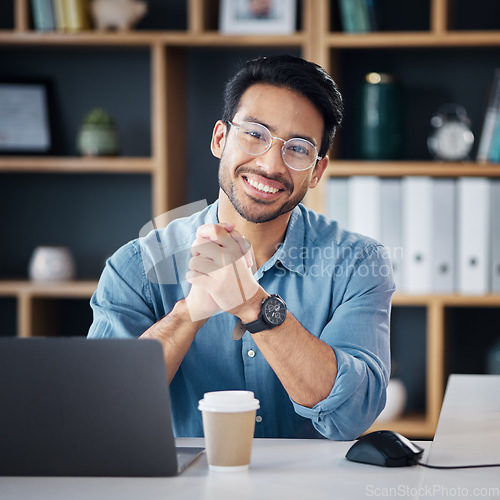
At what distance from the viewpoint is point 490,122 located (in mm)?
2580

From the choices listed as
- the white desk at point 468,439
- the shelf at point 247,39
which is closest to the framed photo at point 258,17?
the shelf at point 247,39

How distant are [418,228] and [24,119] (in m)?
1.48

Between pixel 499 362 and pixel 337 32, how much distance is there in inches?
49.1

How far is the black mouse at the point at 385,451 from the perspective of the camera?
1.03m

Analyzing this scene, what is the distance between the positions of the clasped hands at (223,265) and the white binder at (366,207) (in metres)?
1.26

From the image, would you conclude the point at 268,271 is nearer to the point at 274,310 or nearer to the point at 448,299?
the point at 274,310

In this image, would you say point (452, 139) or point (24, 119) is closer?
point (452, 139)

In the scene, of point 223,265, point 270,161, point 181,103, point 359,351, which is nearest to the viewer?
point 223,265

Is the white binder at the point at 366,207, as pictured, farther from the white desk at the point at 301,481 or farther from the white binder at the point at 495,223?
the white desk at the point at 301,481

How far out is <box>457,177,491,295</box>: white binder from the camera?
8.26 feet

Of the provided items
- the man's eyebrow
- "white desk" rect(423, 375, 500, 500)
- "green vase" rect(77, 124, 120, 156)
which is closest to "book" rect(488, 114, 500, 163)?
"white desk" rect(423, 375, 500, 500)

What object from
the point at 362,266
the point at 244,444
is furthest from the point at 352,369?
the point at 244,444

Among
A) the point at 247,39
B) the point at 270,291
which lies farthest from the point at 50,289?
the point at 270,291

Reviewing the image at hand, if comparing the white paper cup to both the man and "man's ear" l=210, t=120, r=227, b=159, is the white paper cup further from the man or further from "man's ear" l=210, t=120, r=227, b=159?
"man's ear" l=210, t=120, r=227, b=159
